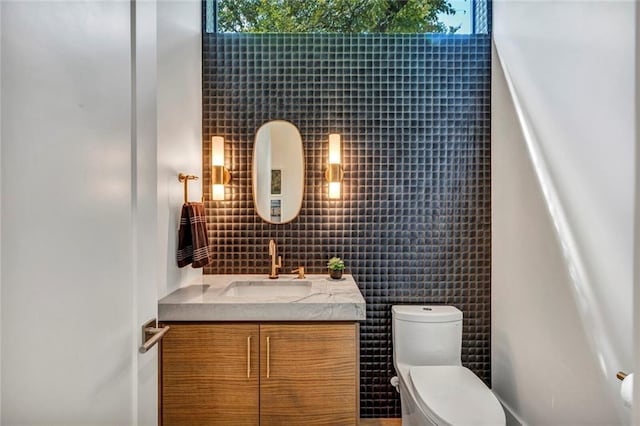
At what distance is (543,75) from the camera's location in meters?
1.71

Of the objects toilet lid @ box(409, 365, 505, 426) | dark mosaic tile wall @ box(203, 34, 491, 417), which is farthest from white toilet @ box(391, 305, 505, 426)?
dark mosaic tile wall @ box(203, 34, 491, 417)

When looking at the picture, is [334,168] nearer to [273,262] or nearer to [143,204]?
[273,262]

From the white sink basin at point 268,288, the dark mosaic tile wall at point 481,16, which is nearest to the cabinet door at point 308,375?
the white sink basin at point 268,288

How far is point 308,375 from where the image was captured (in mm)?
1532

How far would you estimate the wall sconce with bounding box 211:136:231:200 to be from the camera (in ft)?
7.12

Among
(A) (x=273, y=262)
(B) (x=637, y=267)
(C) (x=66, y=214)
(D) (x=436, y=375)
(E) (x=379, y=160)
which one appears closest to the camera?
(B) (x=637, y=267)

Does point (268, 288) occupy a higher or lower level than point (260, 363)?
higher

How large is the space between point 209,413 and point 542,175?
72.2 inches

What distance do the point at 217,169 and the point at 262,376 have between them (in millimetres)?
1205

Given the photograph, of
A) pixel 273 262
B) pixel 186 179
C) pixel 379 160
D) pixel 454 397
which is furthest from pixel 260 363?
pixel 379 160

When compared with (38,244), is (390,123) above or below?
above

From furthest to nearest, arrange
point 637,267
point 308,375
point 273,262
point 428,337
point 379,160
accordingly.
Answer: point 379,160 → point 273,262 → point 428,337 → point 308,375 → point 637,267

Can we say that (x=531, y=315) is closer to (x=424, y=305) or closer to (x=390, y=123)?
(x=424, y=305)

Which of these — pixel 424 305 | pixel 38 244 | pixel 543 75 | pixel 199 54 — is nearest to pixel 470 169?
pixel 543 75
